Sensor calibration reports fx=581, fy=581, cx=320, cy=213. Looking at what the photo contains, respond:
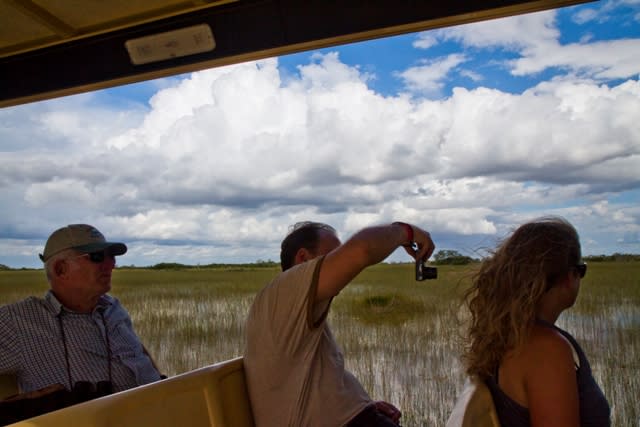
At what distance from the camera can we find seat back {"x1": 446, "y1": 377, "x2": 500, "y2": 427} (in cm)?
129

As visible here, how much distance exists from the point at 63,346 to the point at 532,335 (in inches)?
64.2

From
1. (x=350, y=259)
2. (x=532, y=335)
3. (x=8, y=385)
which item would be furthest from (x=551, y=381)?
(x=8, y=385)

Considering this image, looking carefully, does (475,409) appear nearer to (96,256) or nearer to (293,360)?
(293,360)

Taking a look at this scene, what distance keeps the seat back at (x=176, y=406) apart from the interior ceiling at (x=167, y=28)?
1.13 m

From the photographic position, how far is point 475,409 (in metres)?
1.33

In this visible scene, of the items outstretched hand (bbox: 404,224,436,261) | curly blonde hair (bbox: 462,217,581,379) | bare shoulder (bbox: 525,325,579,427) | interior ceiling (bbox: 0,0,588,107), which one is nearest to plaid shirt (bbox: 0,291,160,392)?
interior ceiling (bbox: 0,0,588,107)

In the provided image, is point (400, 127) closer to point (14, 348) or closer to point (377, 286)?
point (377, 286)

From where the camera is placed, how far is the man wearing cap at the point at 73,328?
2.03 meters

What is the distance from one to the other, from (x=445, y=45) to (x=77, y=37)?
62.9 inches

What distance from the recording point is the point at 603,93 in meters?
2.35

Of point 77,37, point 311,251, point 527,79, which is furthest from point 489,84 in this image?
point 77,37

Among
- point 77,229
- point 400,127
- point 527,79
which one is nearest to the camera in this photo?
point 77,229

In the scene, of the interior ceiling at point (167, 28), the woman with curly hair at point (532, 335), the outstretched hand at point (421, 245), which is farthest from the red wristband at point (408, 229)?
the interior ceiling at point (167, 28)

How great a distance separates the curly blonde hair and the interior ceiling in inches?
28.4
